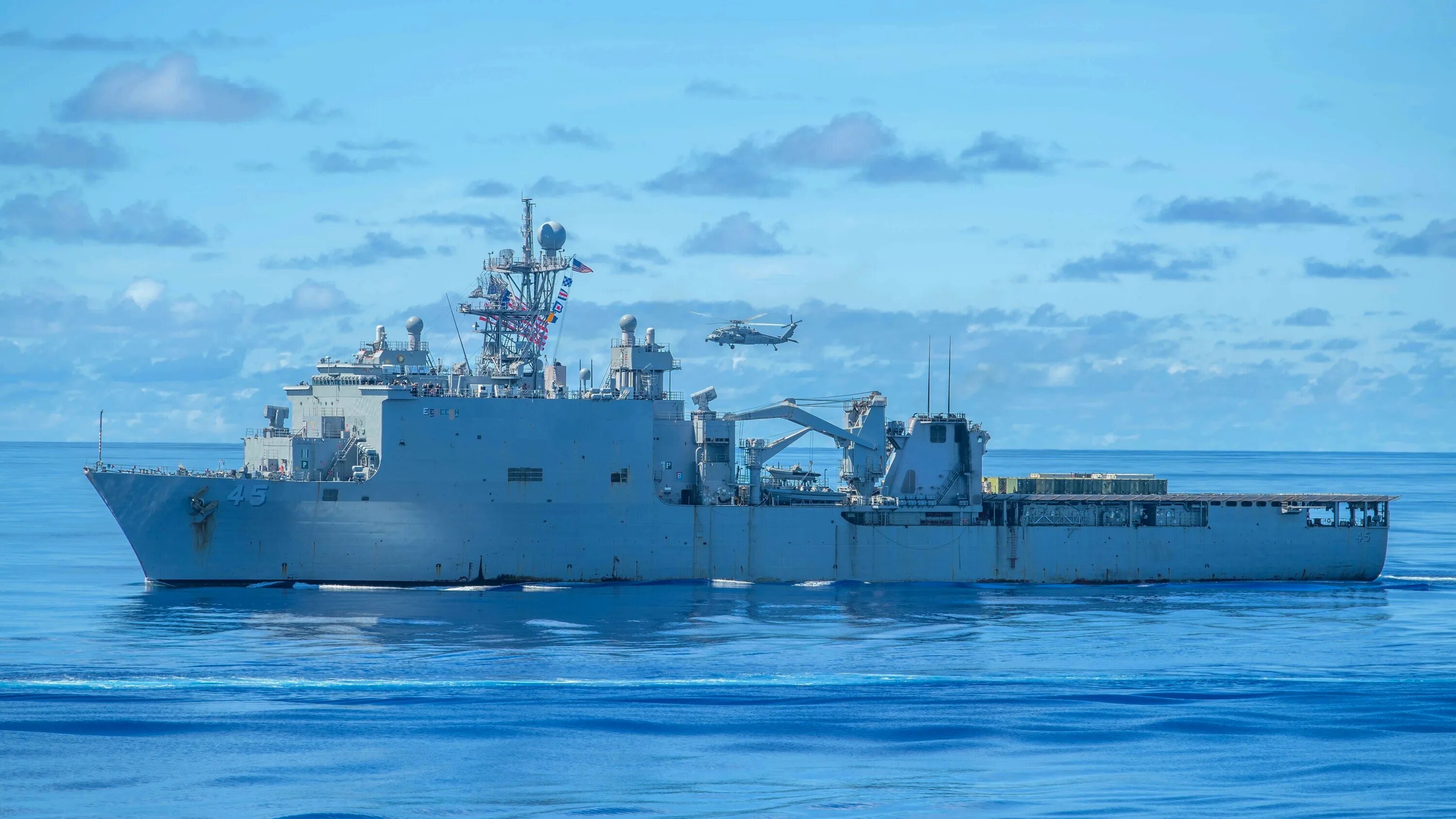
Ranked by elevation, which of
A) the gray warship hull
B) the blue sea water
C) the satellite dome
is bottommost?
the blue sea water

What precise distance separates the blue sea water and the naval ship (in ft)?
3.83

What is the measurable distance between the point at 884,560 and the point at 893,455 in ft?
12.3

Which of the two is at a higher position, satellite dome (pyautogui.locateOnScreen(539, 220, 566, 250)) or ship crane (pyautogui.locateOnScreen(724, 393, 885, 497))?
satellite dome (pyautogui.locateOnScreen(539, 220, 566, 250))

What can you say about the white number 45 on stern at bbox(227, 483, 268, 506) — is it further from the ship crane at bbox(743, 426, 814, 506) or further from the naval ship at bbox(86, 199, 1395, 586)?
the ship crane at bbox(743, 426, 814, 506)

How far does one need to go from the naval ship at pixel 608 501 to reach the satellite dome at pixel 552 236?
7cm

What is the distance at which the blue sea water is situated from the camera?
21.8 m

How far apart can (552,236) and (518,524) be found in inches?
363

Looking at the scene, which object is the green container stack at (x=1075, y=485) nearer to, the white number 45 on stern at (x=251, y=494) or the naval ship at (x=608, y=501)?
the naval ship at (x=608, y=501)

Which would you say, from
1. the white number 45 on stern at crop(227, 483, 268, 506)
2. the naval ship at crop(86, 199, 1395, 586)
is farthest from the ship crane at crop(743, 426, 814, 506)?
the white number 45 on stern at crop(227, 483, 268, 506)

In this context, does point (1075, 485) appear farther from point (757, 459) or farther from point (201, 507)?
point (201, 507)

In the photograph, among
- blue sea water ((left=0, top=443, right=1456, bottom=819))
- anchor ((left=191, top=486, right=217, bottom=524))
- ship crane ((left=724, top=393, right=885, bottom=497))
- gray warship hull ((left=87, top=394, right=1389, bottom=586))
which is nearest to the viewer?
blue sea water ((left=0, top=443, right=1456, bottom=819))

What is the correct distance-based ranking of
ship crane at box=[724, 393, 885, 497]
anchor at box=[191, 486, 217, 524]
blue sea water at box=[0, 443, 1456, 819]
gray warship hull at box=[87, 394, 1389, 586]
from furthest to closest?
ship crane at box=[724, 393, 885, 497] < gray warship hull at box=[87, 394, 1389, 586] < anchor at box=[191, 486, 217, 524] < blue sea water at box=[0, 443, 1456, 819]

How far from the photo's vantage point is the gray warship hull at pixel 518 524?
37781 millimetres

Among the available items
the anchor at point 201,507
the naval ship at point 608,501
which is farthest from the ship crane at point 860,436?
the anchor at point 201,507
